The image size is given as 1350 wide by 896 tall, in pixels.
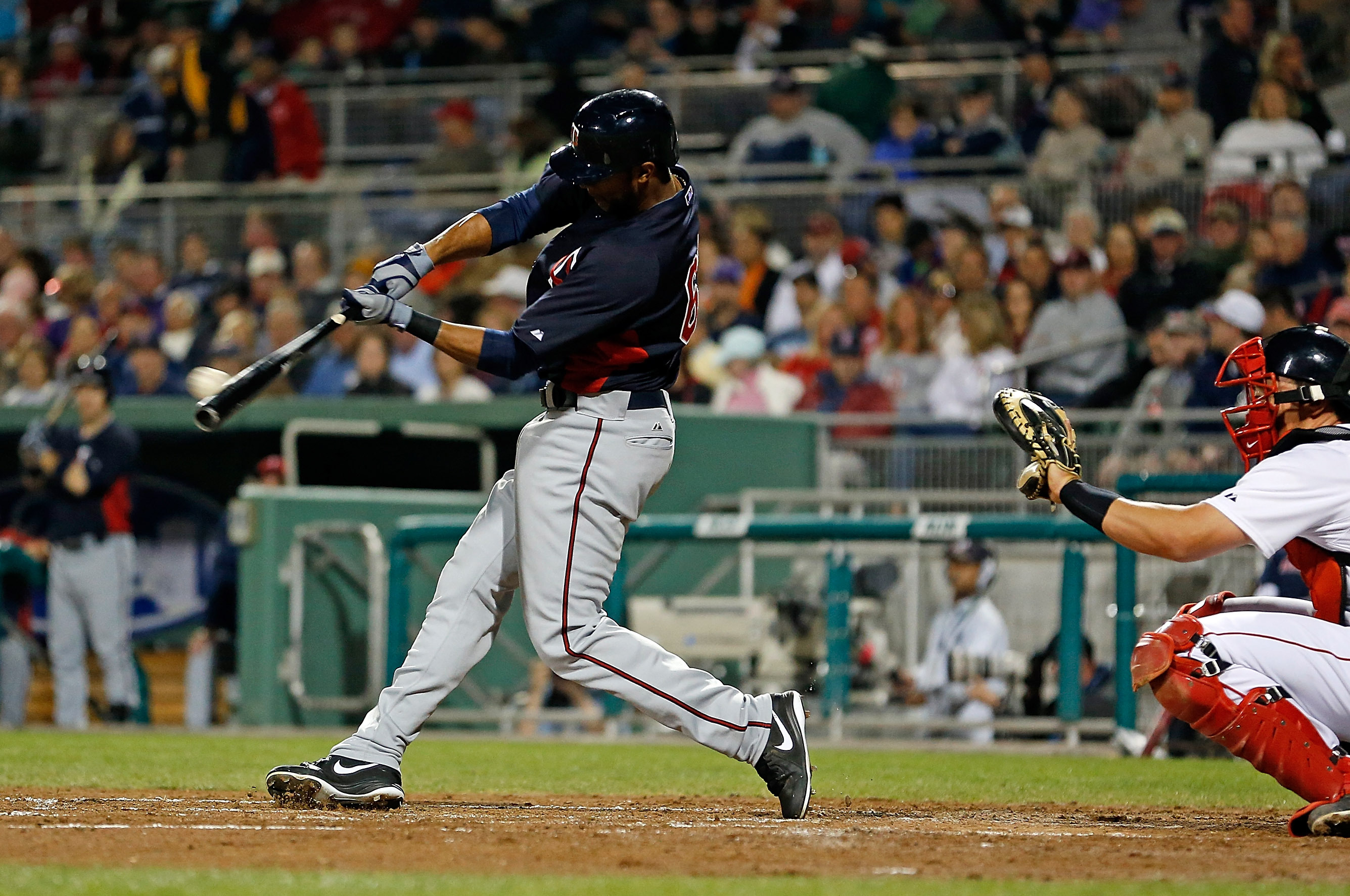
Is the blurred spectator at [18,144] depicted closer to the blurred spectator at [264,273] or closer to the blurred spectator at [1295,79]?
the blurred spectator at [264,273]

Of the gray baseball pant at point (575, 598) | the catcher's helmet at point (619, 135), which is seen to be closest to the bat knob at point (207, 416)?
the gray baseball pant at point (575, 598)

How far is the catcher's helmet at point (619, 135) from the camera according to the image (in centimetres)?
482

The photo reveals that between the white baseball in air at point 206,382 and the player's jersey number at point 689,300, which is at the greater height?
the player's jersey number at point 689,300

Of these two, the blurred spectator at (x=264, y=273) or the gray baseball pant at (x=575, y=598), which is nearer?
the gray baseball pant at (x=575, y=598)

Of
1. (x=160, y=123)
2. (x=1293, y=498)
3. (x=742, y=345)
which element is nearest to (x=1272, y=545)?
(x=1293, y=498)

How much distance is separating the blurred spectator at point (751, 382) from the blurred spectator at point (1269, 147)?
299 centimetres

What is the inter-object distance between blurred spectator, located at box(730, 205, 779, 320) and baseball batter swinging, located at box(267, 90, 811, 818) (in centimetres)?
762

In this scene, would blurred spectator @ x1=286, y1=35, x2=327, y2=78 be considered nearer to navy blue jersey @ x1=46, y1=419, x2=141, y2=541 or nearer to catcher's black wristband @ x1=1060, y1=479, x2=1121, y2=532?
navy blue jersey @ x1=46, y1=419, x2=141, y2=541

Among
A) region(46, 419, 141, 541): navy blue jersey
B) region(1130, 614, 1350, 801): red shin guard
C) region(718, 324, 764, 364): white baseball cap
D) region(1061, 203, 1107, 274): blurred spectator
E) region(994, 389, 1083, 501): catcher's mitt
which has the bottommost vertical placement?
region(1130, 614, 1350, 801): red shin guard

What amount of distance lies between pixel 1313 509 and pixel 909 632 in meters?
5.37

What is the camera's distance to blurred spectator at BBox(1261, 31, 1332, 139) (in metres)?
11.6

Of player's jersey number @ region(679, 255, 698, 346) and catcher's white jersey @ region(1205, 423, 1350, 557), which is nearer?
catcher's white jersey @ region(1205, 423, 1350, 557)

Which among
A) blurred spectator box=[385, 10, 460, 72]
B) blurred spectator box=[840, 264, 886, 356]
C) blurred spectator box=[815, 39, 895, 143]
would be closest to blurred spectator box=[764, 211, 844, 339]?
blurred spectator box=[840, 264, 886, 356]

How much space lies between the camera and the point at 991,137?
12.7 metres
